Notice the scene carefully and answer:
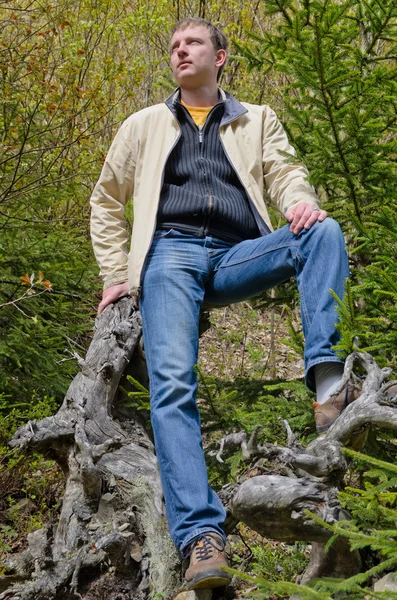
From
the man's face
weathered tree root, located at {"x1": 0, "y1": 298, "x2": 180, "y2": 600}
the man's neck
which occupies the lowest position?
weathered tree root, located at {"x1": 0, "y1": 298, "x2": 180, "y2": 600}

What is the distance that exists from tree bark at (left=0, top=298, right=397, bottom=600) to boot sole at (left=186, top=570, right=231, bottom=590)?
0.69 feet

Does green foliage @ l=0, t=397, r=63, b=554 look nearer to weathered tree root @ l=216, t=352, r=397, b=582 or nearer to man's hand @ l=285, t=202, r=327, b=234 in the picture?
weathered tree root @ l=216, t=352, r=397, b=582

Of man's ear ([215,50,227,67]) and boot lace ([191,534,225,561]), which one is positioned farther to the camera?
man's ear ([215,50,227,67])

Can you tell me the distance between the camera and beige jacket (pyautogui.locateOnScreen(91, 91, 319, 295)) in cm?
338

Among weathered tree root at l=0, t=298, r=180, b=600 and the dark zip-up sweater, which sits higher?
the dark zip-up sweater

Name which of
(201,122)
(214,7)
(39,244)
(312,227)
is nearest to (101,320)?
(201,122)

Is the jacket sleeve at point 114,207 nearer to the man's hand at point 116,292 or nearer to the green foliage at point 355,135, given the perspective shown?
the man's hand at point 116,292

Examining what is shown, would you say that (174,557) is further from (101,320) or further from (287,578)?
(101,320)

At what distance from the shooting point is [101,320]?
12.7ft

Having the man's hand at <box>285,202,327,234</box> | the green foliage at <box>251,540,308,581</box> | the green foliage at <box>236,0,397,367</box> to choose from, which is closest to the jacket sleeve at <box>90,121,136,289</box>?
the green foliage at <box>236,0,397,367</box>

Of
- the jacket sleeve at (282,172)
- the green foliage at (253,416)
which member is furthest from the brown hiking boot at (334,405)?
the jacket sleeve at (282,172)

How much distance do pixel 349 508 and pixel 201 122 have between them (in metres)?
2.24

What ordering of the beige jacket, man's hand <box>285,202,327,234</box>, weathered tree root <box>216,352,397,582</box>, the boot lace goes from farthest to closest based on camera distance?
the beige jacket
man's hand <box>285,202,327,234</box>
the boot lace
weathered tree root <box>216,352,397,582</box>

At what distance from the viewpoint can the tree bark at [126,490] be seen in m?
2.43
